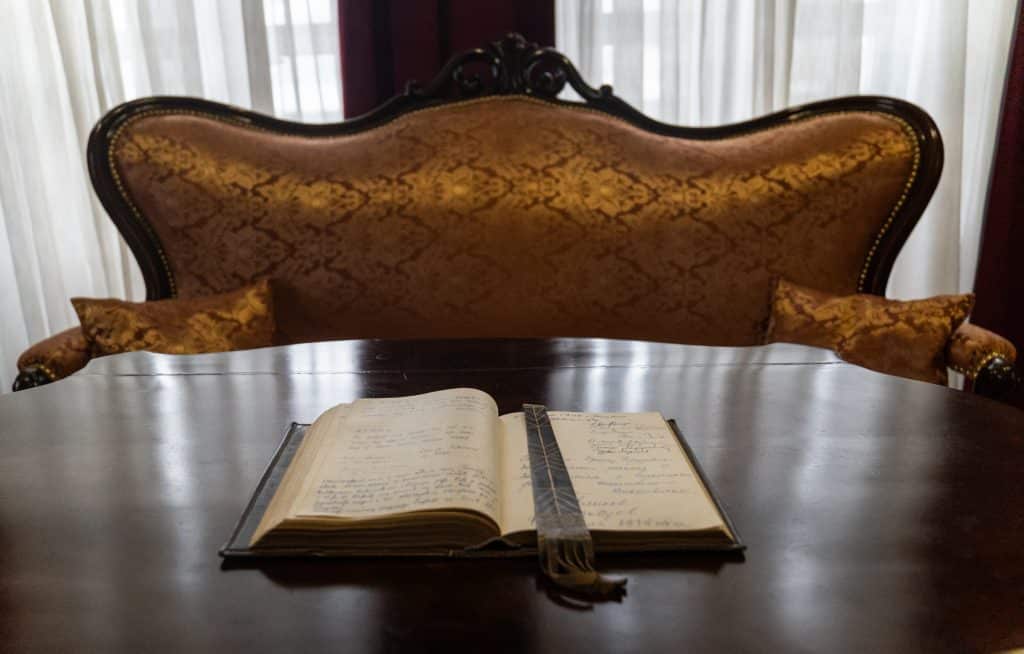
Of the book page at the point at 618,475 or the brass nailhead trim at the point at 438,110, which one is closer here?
the book page at the point at 618,475

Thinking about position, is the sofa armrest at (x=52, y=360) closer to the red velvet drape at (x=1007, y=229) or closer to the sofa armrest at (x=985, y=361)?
the sofa armrest at (x=985, y=361)

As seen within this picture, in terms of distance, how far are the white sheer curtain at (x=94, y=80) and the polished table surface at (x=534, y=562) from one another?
1.28 metres

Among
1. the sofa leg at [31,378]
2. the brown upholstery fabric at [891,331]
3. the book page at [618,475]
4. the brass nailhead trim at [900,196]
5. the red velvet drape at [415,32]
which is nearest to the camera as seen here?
the book page at [618,475]

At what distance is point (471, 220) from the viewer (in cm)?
188

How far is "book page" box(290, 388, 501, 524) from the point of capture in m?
0.68

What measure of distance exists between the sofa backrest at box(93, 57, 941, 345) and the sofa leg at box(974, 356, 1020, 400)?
0.46 metres

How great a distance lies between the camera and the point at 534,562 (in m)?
0.65

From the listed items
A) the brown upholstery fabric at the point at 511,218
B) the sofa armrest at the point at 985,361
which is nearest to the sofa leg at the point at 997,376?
the sofa armrest at the point at 985,361

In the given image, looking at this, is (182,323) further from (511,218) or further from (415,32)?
(415,32)

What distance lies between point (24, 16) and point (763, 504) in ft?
7.27

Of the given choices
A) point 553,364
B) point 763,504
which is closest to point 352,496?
point 763,504

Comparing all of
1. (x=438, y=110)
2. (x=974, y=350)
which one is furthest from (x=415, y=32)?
(x=974, y=350)

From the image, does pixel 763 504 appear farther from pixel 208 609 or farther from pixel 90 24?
pixel 90 24

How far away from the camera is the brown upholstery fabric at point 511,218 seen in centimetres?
184
